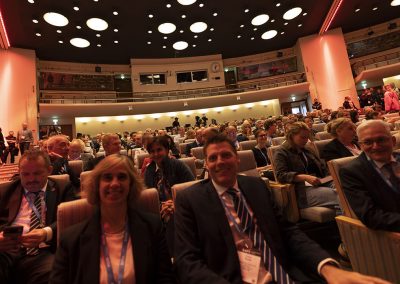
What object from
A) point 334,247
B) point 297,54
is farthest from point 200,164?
point 297,54

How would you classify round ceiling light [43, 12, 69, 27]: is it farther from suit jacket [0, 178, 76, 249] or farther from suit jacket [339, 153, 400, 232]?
suit jacket [339, 153, 400, 232]

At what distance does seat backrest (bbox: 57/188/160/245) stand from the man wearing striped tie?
0.89ft

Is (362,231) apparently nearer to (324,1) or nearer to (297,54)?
(324,1)

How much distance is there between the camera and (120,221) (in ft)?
4.75

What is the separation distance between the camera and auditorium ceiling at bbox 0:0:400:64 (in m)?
11.0

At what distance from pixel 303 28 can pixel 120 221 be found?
16.8 metres

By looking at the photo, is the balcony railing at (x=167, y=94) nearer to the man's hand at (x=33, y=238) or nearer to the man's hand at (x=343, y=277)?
the man's hand at (x=33, y=238)

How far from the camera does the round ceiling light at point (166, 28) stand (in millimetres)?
12906

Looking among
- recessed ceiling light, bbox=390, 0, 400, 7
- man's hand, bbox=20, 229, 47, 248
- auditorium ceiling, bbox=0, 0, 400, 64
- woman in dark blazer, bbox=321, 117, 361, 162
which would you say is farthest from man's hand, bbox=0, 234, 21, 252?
recessed ceiling light, bbox=390, 0, 400, 7

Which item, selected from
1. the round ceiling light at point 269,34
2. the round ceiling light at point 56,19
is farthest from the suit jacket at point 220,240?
the round ceiling light at point 269,34

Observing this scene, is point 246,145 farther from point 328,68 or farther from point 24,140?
point 328,68

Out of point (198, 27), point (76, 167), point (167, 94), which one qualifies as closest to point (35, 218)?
point (76, 167)

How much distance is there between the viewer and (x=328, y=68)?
626 inches

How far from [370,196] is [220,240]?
111 cm
